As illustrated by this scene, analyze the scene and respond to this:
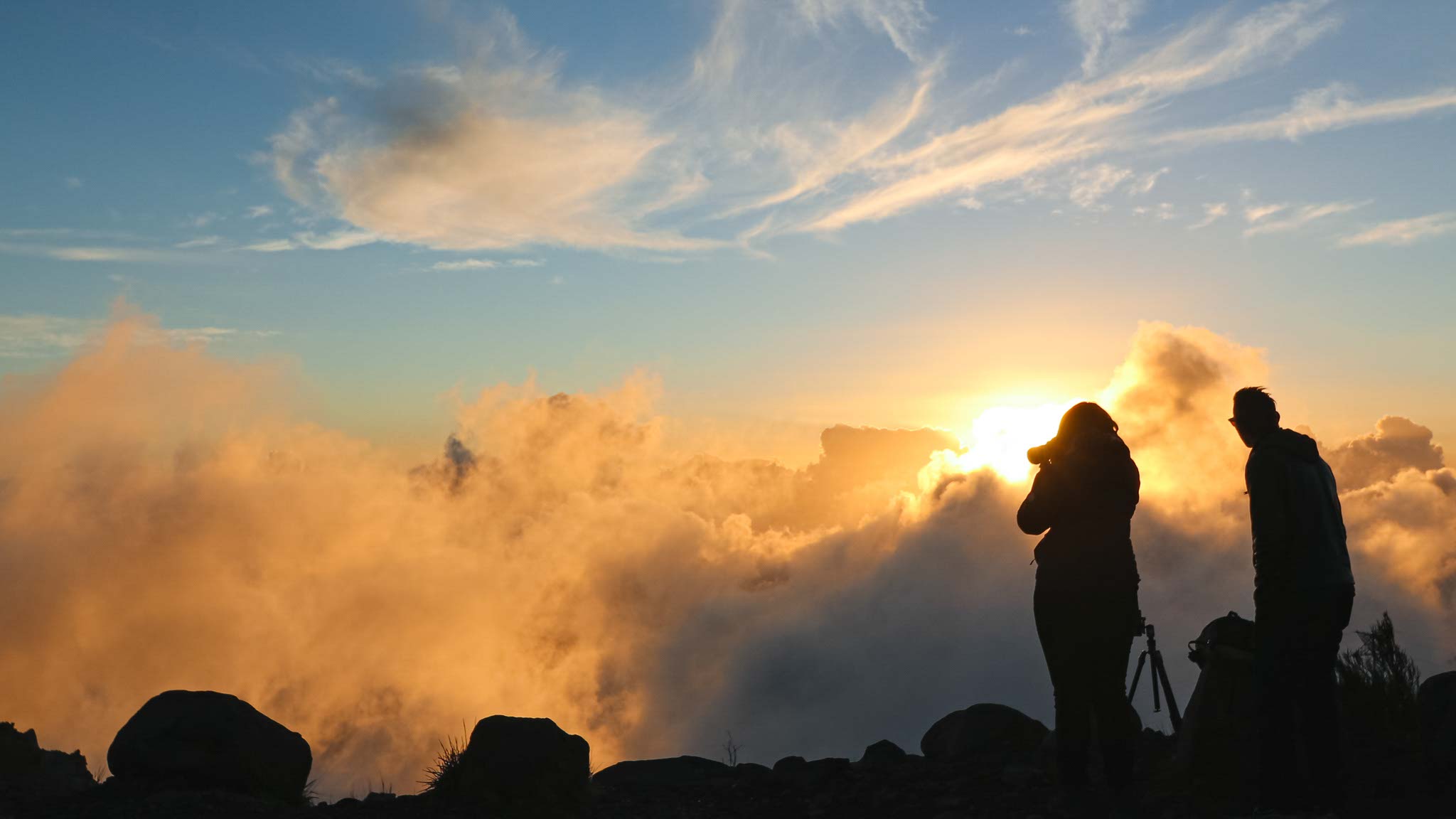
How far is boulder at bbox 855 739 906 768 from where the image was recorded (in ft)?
25.8

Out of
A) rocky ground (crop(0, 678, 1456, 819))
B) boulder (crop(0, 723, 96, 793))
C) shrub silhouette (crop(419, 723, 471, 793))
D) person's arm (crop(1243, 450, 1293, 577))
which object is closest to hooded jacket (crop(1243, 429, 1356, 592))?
person's arm (crop(1243, 450, 1293, 577))

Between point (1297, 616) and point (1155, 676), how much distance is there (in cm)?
179

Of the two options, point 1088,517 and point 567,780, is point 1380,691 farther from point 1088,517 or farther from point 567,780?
point 567,780

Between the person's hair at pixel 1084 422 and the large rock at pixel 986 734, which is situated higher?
the person's hair at pixel 1084 422

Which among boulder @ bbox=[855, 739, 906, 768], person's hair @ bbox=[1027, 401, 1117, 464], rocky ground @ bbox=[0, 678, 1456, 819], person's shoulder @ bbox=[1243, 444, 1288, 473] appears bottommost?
rocky ground @ bbox=[0, 678, 1456, 819]

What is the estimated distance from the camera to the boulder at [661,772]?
8.28 meters

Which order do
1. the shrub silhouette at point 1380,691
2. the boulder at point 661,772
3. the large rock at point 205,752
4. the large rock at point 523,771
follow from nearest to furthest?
the shrub silhouette at point 1380,691 → the large rock at point 523,771 → the large rock at point 205,752 → the boulder at point 661,772

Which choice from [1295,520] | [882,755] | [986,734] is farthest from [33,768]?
[1295,520]

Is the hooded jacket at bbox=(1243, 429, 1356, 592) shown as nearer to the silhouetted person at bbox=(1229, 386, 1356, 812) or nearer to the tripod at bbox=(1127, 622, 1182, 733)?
the silhouetted person at bbox=(1229, 386, 1356, 812)

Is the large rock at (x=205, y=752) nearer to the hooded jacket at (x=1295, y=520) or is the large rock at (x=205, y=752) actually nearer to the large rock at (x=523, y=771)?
the large rock at (x=523, y=771)

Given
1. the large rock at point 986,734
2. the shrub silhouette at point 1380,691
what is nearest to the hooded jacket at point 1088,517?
the shrub silhouette at point 1380,691

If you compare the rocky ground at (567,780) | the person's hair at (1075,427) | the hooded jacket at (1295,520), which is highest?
the person's hair at (1075,427)

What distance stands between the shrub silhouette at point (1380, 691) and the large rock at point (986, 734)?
2223mm

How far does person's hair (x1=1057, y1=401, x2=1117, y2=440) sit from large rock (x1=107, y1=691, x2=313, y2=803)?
247 inches
